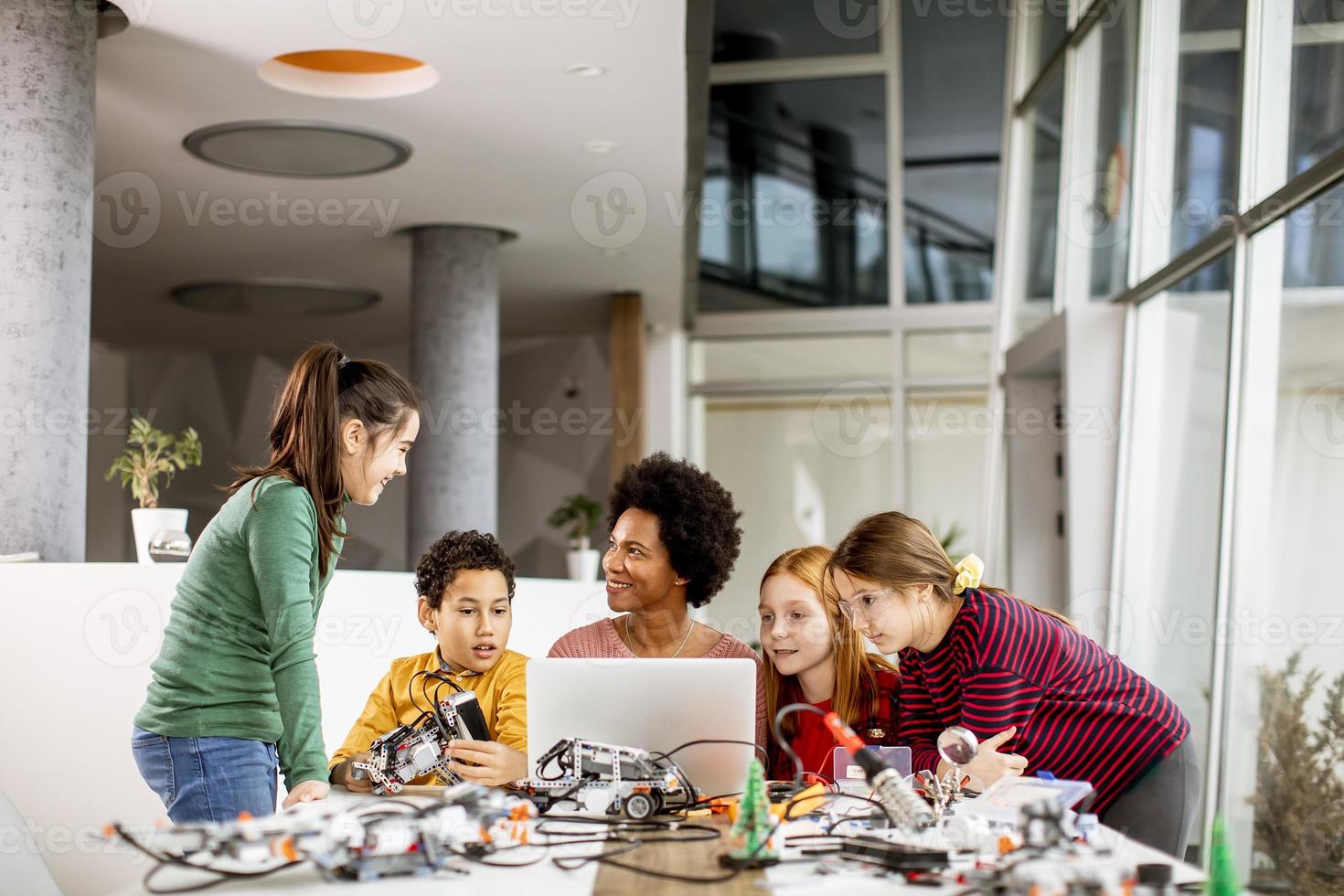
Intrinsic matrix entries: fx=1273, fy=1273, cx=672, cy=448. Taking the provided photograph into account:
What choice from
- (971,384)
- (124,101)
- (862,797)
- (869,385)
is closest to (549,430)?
(869,385)

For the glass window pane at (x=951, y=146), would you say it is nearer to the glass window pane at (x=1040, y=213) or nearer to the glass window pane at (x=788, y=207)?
the glass window pane at (x=788, y=207)

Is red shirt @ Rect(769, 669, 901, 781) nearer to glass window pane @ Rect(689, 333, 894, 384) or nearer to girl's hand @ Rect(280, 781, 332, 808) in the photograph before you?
girl's hand @ Rect(280, 781, 332, 808)

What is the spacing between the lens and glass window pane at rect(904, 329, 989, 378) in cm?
988

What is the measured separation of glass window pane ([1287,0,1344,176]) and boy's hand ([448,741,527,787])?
2892 mm

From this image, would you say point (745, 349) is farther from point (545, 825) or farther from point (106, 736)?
point (545, 825)

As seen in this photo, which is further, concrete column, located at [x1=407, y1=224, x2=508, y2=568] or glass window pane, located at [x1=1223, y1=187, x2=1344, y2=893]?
concrete column, located at [x1=407, y1=224, x2=508, y2=568]

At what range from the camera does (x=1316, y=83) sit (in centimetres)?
383

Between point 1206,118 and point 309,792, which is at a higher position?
point 1206,118

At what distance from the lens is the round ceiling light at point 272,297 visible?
868 cm

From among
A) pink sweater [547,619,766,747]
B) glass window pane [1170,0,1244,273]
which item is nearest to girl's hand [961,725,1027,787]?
pink sweater [547,619,766,747]

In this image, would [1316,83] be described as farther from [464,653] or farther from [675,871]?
[675,871]

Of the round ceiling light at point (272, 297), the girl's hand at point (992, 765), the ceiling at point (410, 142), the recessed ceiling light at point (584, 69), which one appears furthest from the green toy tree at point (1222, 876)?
the round ceiling light at point (272, 297)

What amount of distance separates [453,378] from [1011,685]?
4.93 m

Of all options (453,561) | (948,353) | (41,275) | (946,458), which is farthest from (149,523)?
(948,353)
